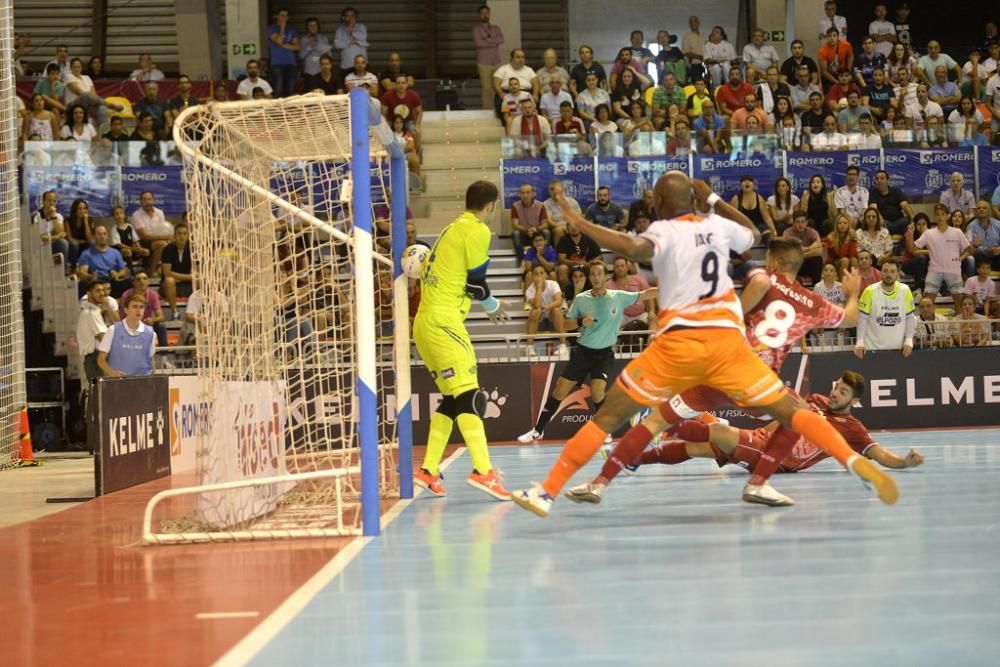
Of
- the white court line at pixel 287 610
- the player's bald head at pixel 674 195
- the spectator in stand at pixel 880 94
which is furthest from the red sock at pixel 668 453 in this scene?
the spectator in stand at pixel 880 94

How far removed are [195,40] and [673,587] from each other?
23.8 meters

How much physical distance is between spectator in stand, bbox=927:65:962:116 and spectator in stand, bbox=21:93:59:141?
52.1ft

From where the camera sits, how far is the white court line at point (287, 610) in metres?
4.39

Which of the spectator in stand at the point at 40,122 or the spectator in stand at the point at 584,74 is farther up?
the spectator in stand at the point at 584,74

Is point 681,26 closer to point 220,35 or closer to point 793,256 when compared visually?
point 220,35

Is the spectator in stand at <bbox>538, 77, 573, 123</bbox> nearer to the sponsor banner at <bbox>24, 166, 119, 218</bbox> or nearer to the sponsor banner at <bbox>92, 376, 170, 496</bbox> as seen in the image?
the sponsor banner at <bbox>24, 166, 119, 218</bbox>

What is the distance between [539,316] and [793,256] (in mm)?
9519

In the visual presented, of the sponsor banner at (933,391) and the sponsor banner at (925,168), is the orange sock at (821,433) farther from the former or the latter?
the sponsor banner at (925,168)

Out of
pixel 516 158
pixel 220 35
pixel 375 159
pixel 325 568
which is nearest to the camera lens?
pixel 325 568

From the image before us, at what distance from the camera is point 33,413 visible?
58.2 ft

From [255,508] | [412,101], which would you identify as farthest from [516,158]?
[255,508]

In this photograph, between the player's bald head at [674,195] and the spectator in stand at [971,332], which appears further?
the spectator in stand at [971,332]

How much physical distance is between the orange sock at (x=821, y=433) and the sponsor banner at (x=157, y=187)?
563 inches

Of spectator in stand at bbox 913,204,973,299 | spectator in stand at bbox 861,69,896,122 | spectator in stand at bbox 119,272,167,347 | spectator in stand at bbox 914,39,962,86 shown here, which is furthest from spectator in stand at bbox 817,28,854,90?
spectator in stand at bbox 119,272,167,347
